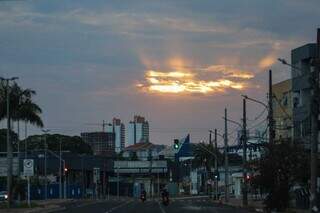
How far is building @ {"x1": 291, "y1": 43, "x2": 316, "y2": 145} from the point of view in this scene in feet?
254

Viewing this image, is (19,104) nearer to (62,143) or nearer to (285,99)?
(285,99)

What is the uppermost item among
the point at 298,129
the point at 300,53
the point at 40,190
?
the point at 300,53

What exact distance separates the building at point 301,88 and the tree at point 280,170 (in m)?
25.3

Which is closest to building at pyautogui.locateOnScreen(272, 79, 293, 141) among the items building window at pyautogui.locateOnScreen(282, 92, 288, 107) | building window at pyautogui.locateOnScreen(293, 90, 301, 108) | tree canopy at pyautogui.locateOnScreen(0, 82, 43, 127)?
building window at pyautogui.locateOnScreen(282, 92, 288, 107)

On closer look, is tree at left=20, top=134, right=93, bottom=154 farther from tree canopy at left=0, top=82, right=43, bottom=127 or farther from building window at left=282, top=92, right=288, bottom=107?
tree canopy at left=0, top=82, right=43, bottom=127

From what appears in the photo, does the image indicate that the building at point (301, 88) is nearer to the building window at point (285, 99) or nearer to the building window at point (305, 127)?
the building window at point (305, 127)

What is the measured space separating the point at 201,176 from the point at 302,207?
11546 cm

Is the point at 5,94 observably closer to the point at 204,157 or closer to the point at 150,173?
the point at 204,157

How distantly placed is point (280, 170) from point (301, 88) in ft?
102

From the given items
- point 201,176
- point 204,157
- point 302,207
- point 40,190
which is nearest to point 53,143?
point 201,176

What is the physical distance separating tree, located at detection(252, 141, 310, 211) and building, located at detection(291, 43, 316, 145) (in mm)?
25330

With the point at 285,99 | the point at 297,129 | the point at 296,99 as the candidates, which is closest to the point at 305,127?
the point at 297,129

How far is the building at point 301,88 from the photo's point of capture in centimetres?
7756

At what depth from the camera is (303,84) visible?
3118 inches
